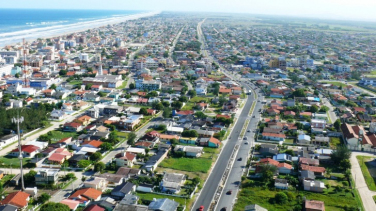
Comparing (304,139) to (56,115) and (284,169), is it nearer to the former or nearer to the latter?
(284,169)

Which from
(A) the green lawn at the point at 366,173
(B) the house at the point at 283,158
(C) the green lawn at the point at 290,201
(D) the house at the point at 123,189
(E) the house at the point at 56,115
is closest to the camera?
(C) the green lawn at the point at 290,201

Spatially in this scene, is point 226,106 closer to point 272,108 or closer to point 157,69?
point 272,108

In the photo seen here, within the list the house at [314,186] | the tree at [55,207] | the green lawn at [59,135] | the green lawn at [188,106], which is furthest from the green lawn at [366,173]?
the green lawn at [59,135]

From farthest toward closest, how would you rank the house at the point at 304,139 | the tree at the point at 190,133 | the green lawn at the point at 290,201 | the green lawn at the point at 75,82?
the green lawn at the point at 75,82 < the tree at the point at 190,133 < the house at the point at 304,139 < the green lawn at the point at 290,201

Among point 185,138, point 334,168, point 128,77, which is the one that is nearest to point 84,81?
point 128,77

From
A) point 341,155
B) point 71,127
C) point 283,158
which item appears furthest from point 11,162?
point 341,155

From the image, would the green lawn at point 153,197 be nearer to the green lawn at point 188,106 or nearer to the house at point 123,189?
the house at point 123,189

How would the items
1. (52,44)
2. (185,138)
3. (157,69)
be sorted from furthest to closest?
(52,44)
(157,69)
(185,138)
